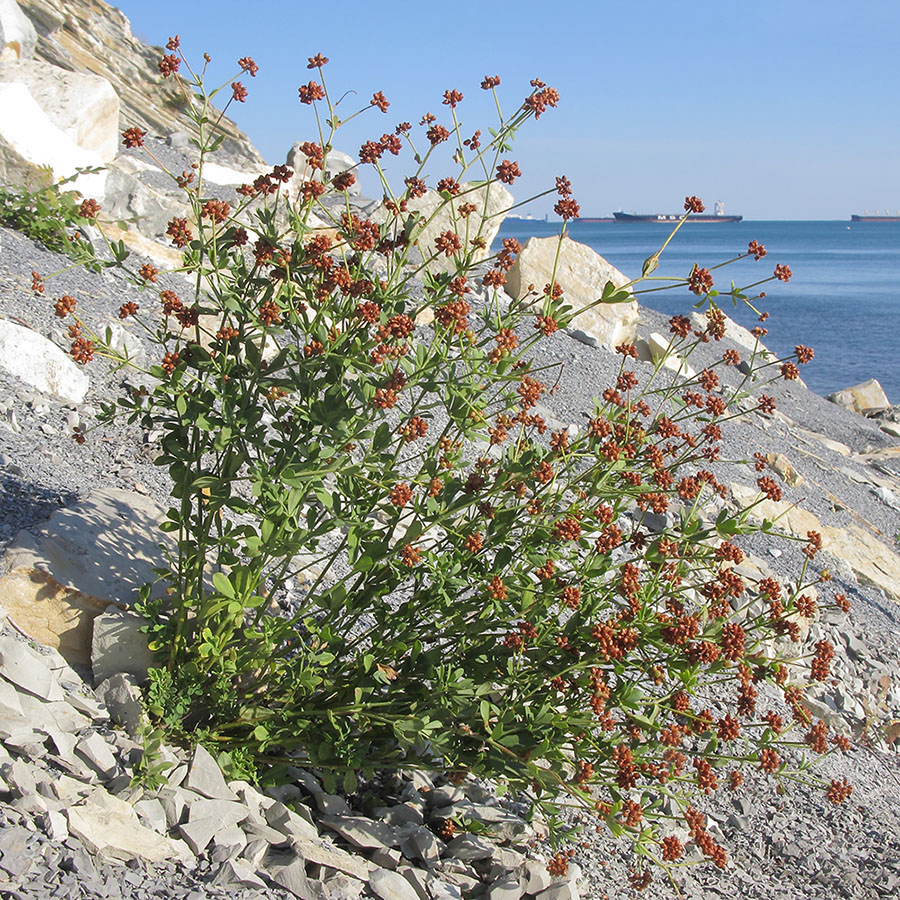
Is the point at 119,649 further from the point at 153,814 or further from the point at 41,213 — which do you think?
the point at 41,213

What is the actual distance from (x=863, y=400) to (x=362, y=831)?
14.6 m

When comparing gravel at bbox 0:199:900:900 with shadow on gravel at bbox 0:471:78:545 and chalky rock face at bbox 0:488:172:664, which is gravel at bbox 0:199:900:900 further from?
chalky rock face at bbox 0:488:172:664

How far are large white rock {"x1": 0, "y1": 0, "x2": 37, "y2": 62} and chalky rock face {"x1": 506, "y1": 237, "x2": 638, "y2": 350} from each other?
21.1 ft

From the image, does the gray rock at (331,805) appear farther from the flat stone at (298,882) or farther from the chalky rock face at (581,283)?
the chalky rock face at (581,283)

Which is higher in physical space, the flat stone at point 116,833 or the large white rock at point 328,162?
the large white rock at point 328,162

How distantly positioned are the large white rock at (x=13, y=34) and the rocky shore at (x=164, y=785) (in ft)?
17.8

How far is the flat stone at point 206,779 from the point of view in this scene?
2908mm

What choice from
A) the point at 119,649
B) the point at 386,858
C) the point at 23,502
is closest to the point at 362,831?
the point at 386,858

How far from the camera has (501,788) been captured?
8.97 ft

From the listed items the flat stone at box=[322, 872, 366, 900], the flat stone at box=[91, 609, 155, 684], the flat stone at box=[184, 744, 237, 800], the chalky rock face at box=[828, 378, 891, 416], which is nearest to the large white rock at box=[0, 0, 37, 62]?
the flat stone at box=[91, 609, 155, 684]

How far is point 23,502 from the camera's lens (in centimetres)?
391

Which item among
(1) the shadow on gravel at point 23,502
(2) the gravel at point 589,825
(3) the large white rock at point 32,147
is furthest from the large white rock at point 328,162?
(1) the shadow on gravel at point 23,502

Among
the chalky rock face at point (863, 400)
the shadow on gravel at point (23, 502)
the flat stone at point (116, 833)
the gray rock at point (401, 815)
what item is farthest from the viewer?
the chalky rock face at point (863, 400)

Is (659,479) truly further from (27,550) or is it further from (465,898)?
(27,550)
